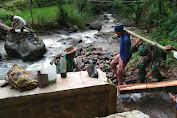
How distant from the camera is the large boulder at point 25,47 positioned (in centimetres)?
752

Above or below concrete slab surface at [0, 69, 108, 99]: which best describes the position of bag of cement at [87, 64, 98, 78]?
above

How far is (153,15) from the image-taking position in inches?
423

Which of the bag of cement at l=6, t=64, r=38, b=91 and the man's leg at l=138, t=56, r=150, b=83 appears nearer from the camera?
the bag of cement at l=6, t=64, r=38, b=91

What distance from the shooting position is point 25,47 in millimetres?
7633

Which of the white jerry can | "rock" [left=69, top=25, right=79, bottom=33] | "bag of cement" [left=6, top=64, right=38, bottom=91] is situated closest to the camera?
"bag of cement" [left=6, top=64, right=38, bottom=91]

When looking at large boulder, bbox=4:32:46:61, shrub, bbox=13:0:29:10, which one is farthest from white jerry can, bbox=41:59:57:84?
shrub, bbox=13:0:29:10

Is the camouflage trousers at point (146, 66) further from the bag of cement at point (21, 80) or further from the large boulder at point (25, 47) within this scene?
the large boulder at point (25, 47)

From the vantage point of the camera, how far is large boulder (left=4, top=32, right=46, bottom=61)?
752 cm

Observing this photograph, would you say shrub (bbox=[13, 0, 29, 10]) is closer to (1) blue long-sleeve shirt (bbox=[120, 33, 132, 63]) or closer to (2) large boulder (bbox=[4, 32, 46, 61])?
(2) large boulder (bbox=[4, 32, 46, 61])

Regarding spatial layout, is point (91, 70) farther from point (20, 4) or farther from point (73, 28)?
point (20, 4)

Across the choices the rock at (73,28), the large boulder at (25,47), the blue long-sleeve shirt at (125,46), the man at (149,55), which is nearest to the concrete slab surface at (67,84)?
the blue long-sleeve shirt at (125,46)

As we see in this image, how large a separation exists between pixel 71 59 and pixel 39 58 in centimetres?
452

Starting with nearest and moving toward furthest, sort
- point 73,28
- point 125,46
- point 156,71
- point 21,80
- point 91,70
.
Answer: point 21,80 < point 91,70 < point 125,46 < point 156,71 < point 73,28

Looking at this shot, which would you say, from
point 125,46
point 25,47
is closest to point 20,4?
point 25,47
